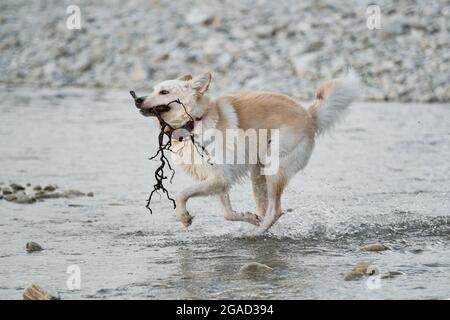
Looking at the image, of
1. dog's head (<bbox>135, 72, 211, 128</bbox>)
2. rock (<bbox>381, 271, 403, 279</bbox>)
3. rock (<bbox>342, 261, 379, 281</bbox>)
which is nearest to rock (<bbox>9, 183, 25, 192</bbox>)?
dog's head (<bbox>135, 72, 211, 128</bbox>)

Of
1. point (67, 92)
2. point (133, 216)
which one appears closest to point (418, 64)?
point (67, 92)

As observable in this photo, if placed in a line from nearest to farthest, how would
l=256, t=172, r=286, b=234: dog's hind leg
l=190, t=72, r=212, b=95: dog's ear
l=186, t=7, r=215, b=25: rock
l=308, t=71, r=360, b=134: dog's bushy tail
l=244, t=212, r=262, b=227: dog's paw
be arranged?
l=190, t=72, r=212, b=95: dog's ear, l=256, t=172, r=286, b=234: dog's hind leg, l=244, t=212, r=262, b=227: dog's paw, l=308, t=71, r=360, b=134: dog's bushy tail, l=186, t=7, r=215, b=25: rock

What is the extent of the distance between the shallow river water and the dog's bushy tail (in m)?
0.81

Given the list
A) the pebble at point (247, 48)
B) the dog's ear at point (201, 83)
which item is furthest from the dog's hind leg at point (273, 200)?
the pebble at point (247, 48)

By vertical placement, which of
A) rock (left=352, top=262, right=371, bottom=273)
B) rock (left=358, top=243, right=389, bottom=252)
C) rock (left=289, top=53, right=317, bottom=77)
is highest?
rock (left=289, top=53, right=317, bottom=77)

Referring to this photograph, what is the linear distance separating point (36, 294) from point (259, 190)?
8.79ft

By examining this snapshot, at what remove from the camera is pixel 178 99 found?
6.54m

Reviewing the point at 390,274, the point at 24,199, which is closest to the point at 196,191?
the point at 390,274

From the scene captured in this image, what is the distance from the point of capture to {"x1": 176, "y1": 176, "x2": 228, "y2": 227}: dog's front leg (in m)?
6.61

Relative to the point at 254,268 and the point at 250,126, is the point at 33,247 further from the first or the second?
the point at 250,126

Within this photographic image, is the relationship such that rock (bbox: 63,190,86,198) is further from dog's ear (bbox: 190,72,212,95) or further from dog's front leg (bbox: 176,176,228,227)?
dog's ear (bbox: 190,72,212,95)

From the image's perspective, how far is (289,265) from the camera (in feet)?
19.0
